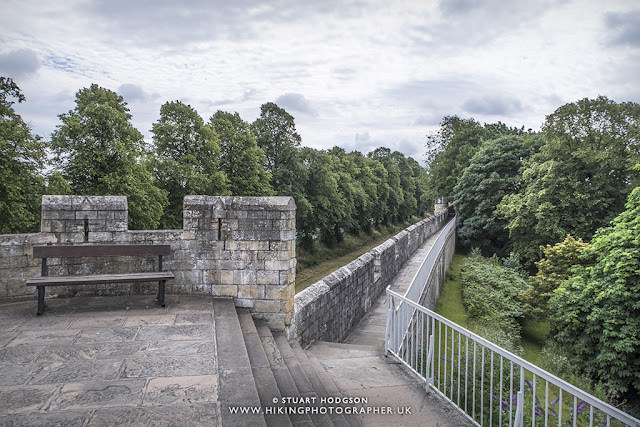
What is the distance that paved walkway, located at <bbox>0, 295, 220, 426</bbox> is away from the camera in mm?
2793

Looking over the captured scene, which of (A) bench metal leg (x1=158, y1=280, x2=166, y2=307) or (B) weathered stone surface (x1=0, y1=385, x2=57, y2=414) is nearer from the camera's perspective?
(B) weathered stone surface (x1=0, y1=385, x2=57, y2=414)

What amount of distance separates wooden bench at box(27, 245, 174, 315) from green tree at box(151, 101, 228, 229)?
1236cm

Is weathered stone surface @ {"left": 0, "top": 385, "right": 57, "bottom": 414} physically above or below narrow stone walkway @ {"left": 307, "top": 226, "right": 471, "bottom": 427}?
above

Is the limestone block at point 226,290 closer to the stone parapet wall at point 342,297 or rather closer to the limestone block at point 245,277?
the limestone block at point 245,277

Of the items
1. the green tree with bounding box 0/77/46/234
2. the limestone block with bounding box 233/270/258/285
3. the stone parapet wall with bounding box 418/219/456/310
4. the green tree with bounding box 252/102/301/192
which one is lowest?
the stone parapet wall with bounding box 418/219/456/310

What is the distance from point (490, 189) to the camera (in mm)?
26438

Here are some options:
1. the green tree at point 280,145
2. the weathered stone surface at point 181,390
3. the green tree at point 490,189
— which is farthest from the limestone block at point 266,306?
the green tree at point 490,189

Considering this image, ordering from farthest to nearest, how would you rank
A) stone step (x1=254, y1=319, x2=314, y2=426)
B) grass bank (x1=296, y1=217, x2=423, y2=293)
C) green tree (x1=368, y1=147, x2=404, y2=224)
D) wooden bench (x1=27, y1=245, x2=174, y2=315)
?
green tree (x1=368, y1=147, x2=404, y2=224) → grass bank (x1=296, y1=217, x2=423, y2=293) → wooden bench (x1=27, y1=245, x2=174, y2=315) → stone step (x1=254, y1=319, x2=314, y2=426)

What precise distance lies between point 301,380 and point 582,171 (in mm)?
20091

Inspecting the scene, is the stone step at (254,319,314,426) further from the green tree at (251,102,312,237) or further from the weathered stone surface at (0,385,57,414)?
the green tree at (251,102,312,237)

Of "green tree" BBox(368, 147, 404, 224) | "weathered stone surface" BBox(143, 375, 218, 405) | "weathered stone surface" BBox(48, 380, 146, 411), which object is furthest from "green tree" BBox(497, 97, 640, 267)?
"green tree" BBox(368, 147, 404, 224)

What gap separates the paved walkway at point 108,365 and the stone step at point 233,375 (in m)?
0.07

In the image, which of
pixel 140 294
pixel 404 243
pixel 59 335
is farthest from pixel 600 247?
pixel 59 335

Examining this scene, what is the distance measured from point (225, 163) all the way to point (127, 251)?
16.1 metres
